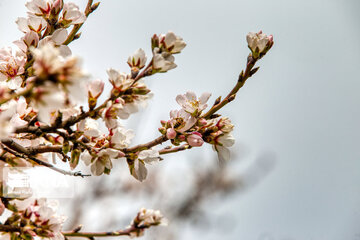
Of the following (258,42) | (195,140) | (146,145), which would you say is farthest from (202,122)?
(258,42)

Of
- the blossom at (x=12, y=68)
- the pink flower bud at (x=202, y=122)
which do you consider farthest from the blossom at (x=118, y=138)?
the blossom at (x=12, y=68)

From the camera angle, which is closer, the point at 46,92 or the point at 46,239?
the point at 46,92

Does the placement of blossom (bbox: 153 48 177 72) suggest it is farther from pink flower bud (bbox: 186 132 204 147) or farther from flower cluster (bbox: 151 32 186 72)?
pink flower bud (bbox: 186 132 204 147)

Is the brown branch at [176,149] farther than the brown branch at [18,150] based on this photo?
Yes

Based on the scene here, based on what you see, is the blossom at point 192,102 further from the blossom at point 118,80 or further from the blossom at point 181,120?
the blossom at point 118,80

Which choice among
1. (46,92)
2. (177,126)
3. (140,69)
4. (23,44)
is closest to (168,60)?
(140,69)

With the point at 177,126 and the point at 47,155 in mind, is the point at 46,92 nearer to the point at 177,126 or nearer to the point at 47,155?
the point at 177,126
